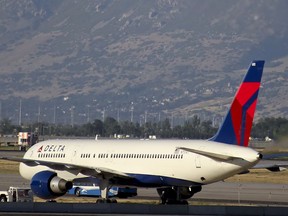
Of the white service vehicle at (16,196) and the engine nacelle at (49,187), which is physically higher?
the engine nacelle at (49,187)

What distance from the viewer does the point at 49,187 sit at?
82.0m

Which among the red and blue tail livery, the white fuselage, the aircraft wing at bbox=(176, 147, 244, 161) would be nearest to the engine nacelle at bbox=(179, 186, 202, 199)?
the white fuselage

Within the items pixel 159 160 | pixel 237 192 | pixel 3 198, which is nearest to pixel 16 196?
pixel 3 198

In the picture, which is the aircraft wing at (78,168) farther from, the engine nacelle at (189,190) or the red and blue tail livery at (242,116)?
the red and blue tail livery at (242,116)

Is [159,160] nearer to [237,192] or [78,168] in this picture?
[78,168]

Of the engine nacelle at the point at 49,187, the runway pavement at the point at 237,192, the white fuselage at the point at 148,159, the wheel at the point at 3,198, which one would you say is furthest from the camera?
the runway pavement at the point at 237,192

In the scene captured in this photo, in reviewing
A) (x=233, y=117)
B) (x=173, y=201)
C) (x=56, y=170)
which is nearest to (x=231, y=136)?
(x=233, y=117)

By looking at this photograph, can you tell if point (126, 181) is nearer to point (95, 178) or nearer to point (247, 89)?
point (95, 178)

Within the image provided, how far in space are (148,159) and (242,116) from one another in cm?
719

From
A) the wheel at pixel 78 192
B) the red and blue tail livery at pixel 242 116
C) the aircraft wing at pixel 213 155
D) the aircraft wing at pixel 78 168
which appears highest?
the red and blue tail livery at pixel 242 116

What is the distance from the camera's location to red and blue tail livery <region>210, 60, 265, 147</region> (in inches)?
3061

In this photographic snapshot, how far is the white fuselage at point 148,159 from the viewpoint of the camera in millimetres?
77688

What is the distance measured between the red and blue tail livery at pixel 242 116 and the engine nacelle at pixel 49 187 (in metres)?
10.1

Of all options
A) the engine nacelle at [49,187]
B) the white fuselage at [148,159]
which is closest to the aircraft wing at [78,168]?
the white fuselage at [148,159]
